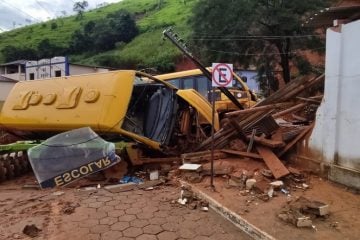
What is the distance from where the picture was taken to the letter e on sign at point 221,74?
25.4 ft

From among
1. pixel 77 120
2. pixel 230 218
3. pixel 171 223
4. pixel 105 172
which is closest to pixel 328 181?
pixel 230 218

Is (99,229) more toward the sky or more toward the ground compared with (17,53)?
more toward the ground

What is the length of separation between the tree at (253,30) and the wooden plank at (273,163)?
51.5ft

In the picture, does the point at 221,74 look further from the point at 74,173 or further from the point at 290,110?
the point at 74,173

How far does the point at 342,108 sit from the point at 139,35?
61047 mm

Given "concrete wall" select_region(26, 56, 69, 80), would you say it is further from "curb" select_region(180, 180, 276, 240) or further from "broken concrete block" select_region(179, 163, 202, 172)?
"curb" select_region(180, 180, 276, 240)

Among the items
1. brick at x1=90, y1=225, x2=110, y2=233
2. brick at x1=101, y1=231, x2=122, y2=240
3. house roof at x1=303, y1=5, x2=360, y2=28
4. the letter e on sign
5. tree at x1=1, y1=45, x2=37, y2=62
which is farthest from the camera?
tree at x1=1, y1=45, x2=37, y2=62

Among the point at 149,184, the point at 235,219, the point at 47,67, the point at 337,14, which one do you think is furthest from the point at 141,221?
the point at 47,67

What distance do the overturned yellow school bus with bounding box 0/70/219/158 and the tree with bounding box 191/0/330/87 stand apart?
13889mm

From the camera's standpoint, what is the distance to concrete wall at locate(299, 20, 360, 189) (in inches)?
274

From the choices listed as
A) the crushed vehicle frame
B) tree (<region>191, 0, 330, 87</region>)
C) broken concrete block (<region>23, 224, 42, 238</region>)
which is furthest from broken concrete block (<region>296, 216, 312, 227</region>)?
tree (<region>191, 0, 330, 87</region>)

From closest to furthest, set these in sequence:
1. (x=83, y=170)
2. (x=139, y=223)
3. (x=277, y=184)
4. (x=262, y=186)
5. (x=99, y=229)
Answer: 1. (x=99, y=229)
2. (x=139, y=223)
3. (x=277, y=184)
4. (x=262, y=186)
5. (x=83, y=170)

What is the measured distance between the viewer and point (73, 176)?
27.1 ft

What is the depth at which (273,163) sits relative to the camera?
8.03 m
